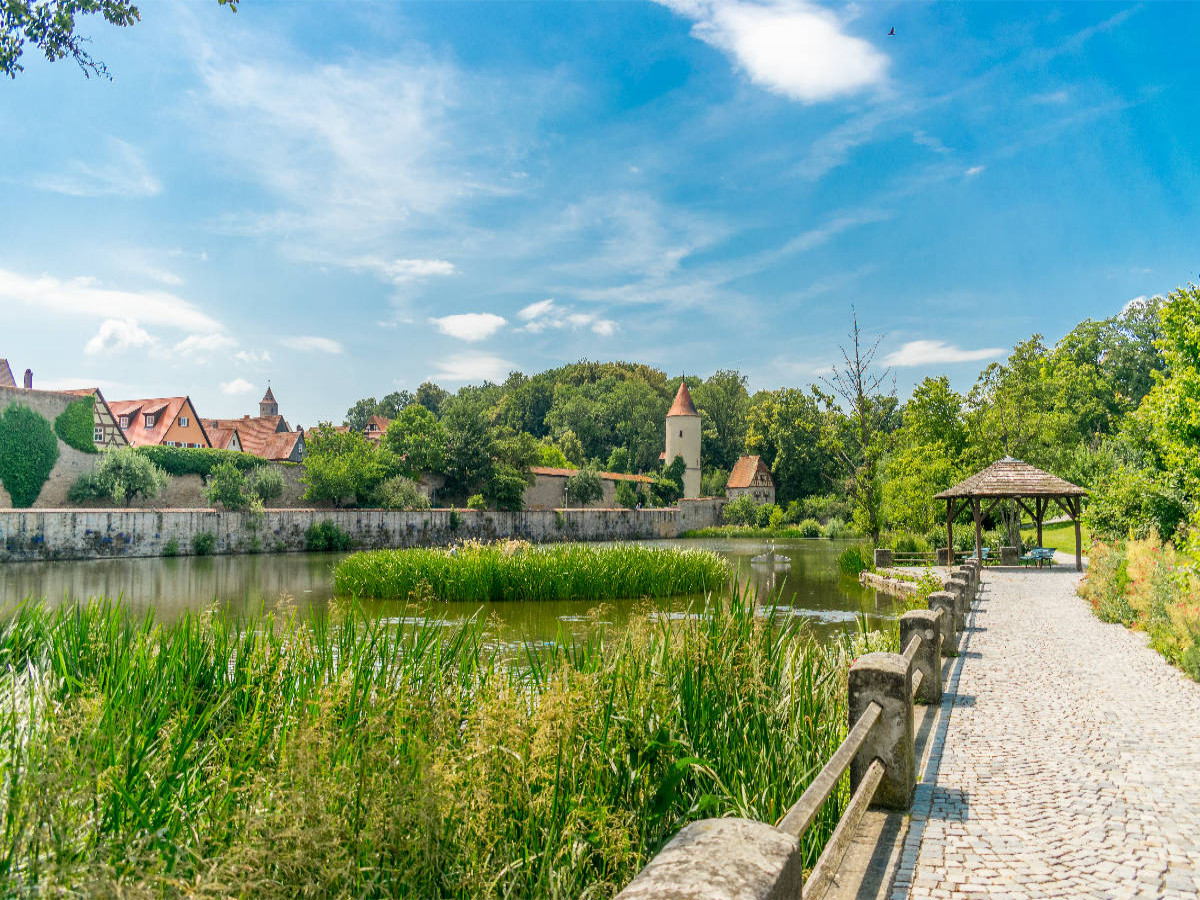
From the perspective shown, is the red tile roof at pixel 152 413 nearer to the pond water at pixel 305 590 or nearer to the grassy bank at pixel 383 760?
the pond water at pixel 305 590

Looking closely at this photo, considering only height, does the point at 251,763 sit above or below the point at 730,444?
below

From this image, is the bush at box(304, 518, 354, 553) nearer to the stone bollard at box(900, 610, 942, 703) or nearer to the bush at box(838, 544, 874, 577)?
the bush at box(838, 544, 874, 577)

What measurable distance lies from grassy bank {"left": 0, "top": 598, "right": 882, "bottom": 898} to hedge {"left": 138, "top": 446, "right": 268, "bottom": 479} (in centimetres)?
3770

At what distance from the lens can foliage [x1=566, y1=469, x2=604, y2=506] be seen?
56438 mm

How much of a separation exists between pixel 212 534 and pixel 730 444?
175 ft

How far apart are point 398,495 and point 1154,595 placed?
3666cm

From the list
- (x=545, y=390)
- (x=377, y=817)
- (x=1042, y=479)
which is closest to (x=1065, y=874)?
(x=377, y=817)

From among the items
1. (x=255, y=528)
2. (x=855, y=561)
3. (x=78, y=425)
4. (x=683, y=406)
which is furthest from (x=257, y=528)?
(x=683, y=406)

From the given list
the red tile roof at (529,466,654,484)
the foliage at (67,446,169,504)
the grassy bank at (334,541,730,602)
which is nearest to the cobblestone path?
the grassy bank at (334,541,730,602)

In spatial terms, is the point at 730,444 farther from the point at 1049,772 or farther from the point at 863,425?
the point at 1049,772

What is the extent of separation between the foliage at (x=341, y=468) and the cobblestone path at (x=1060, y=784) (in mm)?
37443

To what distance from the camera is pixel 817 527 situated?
5003 centimetres

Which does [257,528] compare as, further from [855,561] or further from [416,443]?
[855,561]

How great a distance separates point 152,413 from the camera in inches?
2064
